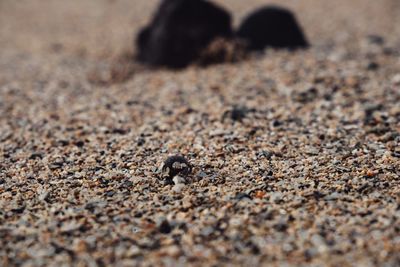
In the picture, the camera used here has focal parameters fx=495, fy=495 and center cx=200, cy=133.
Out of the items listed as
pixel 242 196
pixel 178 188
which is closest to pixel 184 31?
pixel 178 188

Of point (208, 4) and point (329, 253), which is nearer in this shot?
point (329, 253)

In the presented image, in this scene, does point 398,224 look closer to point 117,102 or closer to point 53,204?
point 53,204

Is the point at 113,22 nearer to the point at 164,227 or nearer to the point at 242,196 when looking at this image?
the point at 242,196

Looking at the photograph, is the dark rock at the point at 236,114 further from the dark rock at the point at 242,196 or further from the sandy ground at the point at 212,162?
the dark rock at the point at 242,196

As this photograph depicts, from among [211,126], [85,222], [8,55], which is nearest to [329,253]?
[85,222]

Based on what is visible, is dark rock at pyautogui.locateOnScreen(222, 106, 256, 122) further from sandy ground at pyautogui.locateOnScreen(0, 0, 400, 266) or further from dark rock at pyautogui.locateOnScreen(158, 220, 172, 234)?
dark rock at pyautogui.locateOnScreen(158, 220, 172, 234)

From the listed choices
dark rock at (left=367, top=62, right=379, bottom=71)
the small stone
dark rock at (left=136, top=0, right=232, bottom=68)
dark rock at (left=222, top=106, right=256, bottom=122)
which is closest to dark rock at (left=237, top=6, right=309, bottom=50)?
dark rock at (left=136, top=0, right=232, bottom=68)
